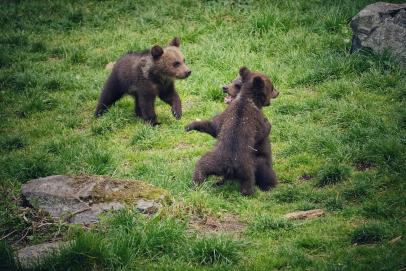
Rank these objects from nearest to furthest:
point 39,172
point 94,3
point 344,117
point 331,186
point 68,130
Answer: point 331,186 < point 39,172 < point 344,117 < point 68,130 < point 94,3

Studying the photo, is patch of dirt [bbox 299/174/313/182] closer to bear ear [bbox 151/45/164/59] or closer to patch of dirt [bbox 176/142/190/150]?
patch of dirt [bbox 176/142/190/150]

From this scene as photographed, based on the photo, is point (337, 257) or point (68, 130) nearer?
point (337, 257)

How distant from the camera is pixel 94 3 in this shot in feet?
55.3

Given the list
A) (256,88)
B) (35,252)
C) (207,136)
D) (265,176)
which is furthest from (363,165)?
(35,252)

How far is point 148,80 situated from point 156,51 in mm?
534

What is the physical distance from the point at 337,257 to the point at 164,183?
2.79 metres

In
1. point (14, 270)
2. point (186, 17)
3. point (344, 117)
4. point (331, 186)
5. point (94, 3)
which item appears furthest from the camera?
point (94, 3)

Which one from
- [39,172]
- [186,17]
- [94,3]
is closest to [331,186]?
[39,172]

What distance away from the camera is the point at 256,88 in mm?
8977

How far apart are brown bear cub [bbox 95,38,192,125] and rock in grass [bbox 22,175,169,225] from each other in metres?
3.65

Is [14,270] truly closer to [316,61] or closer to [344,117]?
[344,117]

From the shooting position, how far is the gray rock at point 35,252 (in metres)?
6.33

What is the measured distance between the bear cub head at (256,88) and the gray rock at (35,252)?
348 centimetres

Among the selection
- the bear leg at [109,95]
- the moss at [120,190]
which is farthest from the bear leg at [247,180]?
the bear leg at [109,95]
